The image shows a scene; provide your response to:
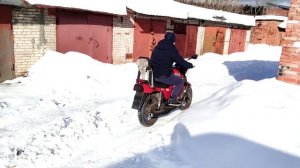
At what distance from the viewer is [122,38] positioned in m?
13.2

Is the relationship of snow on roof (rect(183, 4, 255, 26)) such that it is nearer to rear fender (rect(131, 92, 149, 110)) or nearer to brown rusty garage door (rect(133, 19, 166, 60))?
brown rusty garage door (rect(133, 19, 166, 60))

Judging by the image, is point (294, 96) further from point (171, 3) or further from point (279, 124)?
point (171, 3)

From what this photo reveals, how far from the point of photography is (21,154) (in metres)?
4.57

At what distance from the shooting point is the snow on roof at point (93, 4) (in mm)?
9471

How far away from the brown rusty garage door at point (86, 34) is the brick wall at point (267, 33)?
19045mm

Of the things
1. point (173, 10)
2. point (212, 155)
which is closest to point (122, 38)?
point (173, 10)

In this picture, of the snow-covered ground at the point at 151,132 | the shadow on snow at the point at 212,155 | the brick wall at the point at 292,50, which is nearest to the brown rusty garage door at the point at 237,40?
the brick wall at the point at 292,50

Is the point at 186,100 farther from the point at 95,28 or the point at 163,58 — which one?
the point at 95,28

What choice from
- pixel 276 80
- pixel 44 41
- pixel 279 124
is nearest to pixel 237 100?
pixel 279 124

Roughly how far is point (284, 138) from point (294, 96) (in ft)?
5.67

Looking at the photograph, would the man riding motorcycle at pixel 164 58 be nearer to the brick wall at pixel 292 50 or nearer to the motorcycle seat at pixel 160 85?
the motorcycle seat at pixel 160 85

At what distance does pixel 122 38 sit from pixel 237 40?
11.9 metres

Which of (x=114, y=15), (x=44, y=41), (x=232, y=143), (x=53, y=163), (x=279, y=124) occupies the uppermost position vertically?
(x=114, y=15)

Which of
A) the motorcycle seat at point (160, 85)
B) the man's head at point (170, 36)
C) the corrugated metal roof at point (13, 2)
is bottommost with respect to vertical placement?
the motorcycle seat at point (160, 85)
